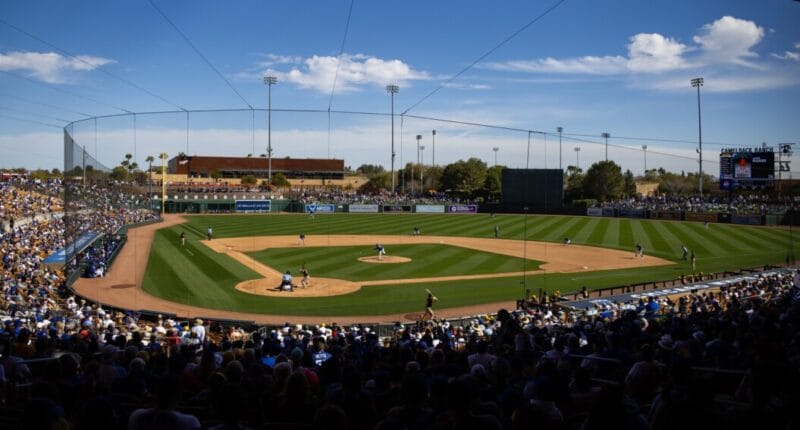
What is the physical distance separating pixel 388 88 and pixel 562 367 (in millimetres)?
52429

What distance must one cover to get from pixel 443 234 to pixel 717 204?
4422 centimetres

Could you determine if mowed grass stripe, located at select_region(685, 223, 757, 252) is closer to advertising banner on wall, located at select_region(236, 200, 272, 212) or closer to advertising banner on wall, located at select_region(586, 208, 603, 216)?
advertising banner on wall, located at select_region(586, 208, 603, 216)

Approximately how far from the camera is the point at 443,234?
5281 centimetres

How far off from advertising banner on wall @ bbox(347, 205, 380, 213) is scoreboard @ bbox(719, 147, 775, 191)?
44.4 meters

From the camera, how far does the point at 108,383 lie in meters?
6.36

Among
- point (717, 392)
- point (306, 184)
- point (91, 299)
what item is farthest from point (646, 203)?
point (717, 392)

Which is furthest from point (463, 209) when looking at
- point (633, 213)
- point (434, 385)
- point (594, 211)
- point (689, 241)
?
point (434, 385)

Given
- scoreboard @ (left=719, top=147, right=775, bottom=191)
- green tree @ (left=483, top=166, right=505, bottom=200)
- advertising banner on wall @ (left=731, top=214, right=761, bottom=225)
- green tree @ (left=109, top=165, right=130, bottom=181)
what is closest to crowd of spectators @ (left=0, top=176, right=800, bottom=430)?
green tree @ (left=109, top=165, right=130, bottom=181)

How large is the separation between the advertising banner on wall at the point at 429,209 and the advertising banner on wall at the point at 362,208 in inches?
263

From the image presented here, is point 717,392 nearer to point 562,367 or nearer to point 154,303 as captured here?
point 562,367

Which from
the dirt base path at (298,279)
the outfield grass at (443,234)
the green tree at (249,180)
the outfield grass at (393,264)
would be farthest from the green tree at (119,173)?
the green tree at (249,180)

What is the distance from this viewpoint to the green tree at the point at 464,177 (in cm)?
11569

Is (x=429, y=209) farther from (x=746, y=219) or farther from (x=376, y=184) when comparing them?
(x=746, y=219)

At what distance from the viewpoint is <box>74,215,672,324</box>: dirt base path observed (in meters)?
22.8
